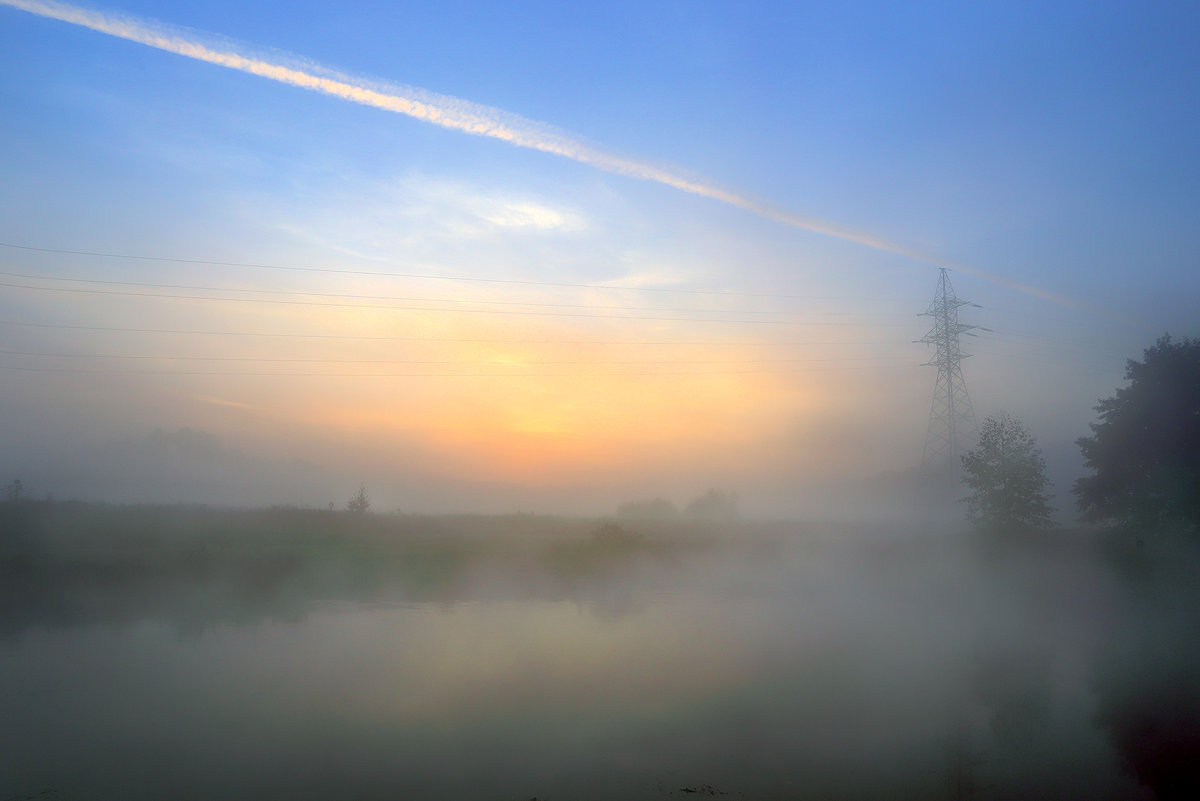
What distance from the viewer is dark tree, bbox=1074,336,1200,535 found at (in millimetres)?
31141

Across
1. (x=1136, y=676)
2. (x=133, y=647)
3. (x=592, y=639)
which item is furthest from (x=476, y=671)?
(x=1136, y=676)

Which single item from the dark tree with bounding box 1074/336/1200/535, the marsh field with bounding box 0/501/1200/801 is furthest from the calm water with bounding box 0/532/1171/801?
the dark tree with bounding box 1074/336/1200/535

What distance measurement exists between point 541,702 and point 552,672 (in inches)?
103

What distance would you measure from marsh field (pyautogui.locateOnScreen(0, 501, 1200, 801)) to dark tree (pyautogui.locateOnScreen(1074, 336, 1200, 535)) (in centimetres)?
168

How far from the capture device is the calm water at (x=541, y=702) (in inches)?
418

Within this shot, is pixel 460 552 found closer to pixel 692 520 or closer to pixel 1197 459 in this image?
pixel 692 520

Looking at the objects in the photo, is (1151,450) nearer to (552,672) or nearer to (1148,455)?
(1148,455)

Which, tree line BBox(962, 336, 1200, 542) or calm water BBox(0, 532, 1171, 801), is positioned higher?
tree line BBox(962, 336, 1200, 542)

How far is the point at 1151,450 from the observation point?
107 ft

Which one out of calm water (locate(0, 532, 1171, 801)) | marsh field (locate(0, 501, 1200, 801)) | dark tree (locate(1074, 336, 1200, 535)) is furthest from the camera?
dark tree (locate(1074, 336, 1200, 535))

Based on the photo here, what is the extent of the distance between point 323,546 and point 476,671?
23359 millimetres

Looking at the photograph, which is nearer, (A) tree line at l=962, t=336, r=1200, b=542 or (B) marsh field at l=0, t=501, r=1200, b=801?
(B) marsh field at l=0, t=501, r=1200, b=801

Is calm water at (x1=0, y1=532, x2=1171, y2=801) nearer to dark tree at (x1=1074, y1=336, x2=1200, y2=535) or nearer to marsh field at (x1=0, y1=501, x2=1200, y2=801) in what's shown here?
marsh field at (x1=0, y1=501, x2=1200, y2=801)

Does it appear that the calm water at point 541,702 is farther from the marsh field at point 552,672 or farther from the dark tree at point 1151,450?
the dark tree at point 1151,450
